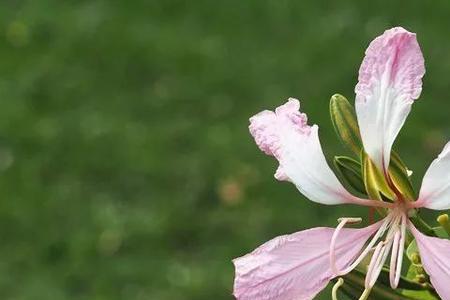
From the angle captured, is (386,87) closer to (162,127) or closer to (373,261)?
(373,261)

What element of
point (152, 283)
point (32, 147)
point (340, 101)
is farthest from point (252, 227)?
point (340, 101)

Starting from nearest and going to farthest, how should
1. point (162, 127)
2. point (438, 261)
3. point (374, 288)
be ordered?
point (438, 261) < point (374, 288) < point (162, 127)

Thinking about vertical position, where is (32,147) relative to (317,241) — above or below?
above

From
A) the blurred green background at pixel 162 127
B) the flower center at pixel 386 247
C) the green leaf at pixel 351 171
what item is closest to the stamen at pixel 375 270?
the flower center at pixel 386 247

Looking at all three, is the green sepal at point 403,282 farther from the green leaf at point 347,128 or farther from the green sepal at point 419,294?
the green leaf at point 347,128

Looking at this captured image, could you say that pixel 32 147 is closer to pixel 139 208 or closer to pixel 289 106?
pixel 139 208

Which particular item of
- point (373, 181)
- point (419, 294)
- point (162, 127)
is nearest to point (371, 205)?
point (373, 181)

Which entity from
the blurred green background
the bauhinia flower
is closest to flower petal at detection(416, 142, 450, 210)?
the bauhinia flower
